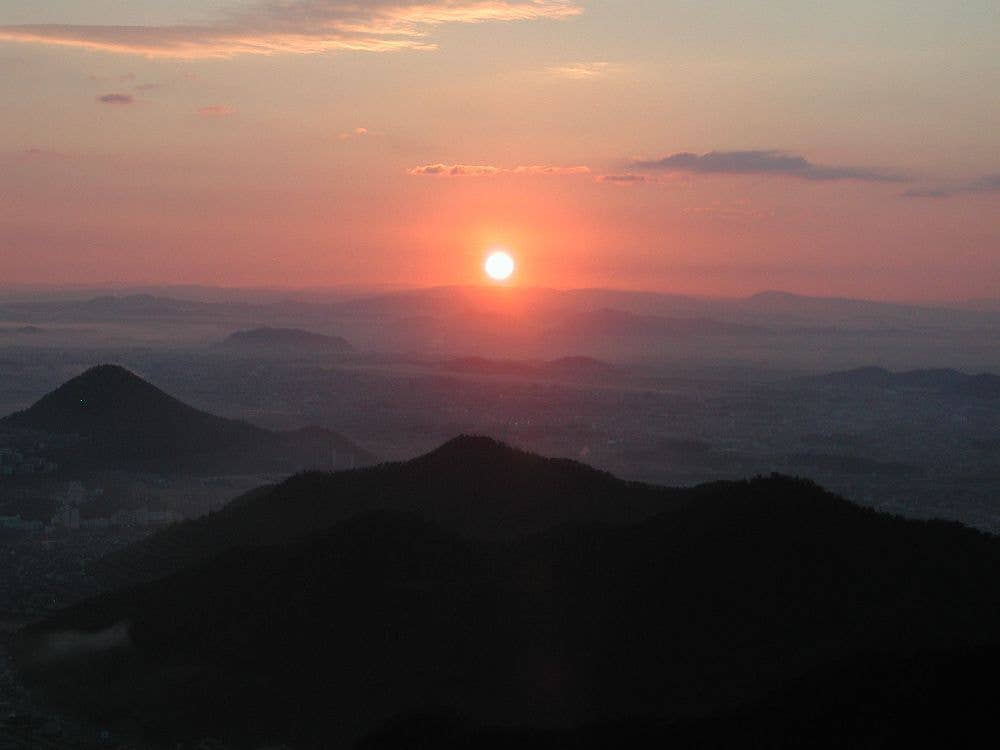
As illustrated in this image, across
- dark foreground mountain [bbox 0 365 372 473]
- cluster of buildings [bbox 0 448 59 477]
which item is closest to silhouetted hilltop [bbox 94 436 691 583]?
cluster of buildings [bbox 0 448 59 477]

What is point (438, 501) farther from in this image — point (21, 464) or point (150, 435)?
point (150, 435)

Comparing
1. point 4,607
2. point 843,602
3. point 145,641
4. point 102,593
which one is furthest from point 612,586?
point 4,607

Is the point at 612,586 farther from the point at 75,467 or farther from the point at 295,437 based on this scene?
the point at 295,437

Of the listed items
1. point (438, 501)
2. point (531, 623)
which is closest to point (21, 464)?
point (438, 501)

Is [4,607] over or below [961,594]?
below

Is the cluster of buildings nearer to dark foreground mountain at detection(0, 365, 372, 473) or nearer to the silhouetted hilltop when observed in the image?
dark foreground mountain at detection(0, 365, 372, 473)

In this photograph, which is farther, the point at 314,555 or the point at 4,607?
the point at 4,607

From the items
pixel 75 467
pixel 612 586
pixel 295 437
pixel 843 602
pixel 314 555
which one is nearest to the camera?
pixel 843 602
